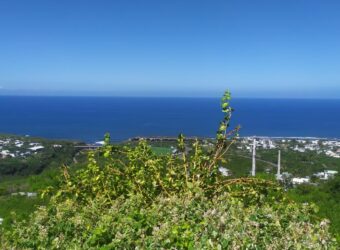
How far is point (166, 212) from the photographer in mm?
2494

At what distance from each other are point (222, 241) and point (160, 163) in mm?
1754

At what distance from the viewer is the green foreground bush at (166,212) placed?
2.04 meters

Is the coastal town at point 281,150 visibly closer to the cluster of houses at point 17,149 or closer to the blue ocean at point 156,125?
the blue ocean at point 156,125

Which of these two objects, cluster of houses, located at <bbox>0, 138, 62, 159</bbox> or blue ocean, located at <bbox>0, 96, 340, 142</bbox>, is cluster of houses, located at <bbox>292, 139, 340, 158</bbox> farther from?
cluster of houses, located at <bbox>0, 138, 62, 159</bbox>

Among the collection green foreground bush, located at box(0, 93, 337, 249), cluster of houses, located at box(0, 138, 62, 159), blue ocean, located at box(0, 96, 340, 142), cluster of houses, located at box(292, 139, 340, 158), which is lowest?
blue ocean, located at box(0, 96, 340, 142)

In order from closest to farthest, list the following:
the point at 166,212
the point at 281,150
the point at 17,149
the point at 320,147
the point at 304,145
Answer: the point at 166,212
the point at 281,150
the point at 320,147
the point at 304,145
the point at 17,149

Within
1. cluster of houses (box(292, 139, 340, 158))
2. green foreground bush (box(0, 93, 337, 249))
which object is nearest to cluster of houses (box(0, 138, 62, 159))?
cluster of houses (box(292, 139, 340, 158))

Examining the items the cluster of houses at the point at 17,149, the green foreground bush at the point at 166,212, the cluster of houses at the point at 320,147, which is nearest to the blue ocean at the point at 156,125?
the cluster of houses at the point at 17,149

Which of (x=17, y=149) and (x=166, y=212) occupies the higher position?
(x=166, y=212)

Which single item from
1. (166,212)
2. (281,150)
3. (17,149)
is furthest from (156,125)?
(166,212)

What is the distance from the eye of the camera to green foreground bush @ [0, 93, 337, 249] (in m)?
2.04

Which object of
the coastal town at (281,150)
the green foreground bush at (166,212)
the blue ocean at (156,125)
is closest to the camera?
the green foreground bush at (166,212)

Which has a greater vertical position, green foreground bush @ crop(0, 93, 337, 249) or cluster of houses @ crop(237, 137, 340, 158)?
green foreground bush @ crop(0, 93, 337, 249)

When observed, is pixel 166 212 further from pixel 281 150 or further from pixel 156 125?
pixel 156 125
